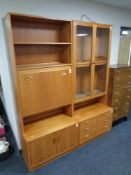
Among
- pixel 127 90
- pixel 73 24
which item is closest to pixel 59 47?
pixel 73 24

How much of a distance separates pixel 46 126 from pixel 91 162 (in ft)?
2.84

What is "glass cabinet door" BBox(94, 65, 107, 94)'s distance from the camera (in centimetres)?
255

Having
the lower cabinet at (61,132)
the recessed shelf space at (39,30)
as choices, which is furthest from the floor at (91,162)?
the recessed shelf space at (39,30)

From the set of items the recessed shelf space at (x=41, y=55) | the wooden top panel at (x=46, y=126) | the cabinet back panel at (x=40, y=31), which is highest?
the cabinet back panel at (x=40, y=31)

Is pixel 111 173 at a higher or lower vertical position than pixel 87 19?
lower

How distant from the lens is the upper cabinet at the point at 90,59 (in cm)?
216

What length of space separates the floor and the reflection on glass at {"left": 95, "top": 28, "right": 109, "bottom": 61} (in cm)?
157

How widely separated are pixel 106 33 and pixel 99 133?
6.10 feet

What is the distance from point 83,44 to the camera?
2264 millimetres

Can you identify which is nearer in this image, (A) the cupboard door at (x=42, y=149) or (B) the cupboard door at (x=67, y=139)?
(A) the cupboard door at (x=42, y=149)

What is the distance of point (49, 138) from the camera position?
1887mm

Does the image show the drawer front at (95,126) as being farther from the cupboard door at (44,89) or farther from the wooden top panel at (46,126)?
the cupboard door at (44,89)

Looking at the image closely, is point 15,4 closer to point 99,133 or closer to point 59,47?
point 59,47

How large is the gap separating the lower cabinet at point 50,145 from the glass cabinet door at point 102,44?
4.49 feet
